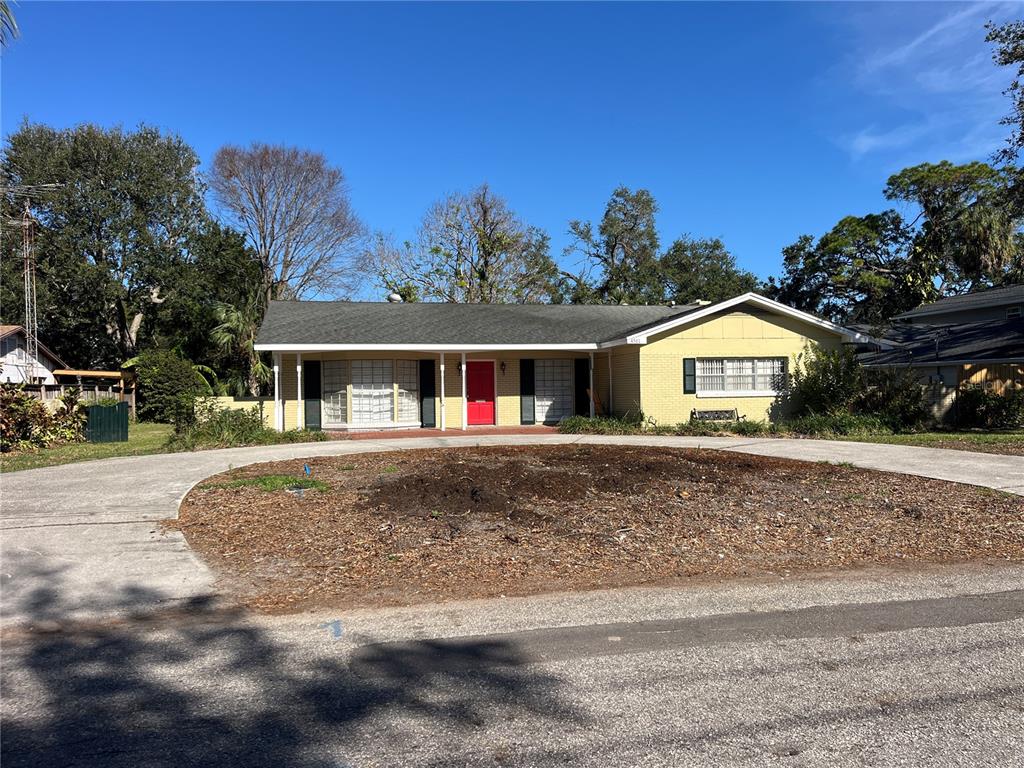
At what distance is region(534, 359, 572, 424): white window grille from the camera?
21.3 m

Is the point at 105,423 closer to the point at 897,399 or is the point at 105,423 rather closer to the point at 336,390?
the point at 336,390

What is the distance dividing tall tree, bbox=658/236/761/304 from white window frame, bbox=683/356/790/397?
2388 cm

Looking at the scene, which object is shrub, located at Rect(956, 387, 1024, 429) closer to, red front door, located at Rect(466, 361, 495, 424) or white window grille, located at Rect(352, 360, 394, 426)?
red front door, located at Rect(466, 361, 495, 424)

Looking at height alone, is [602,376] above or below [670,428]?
above

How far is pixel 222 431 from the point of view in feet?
53.4

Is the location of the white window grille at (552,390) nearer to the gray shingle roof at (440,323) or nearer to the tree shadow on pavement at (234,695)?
the gray shingle roof at (440,323)

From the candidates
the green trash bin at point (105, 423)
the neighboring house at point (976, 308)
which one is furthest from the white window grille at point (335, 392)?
the neighboring house at point (976, 308)

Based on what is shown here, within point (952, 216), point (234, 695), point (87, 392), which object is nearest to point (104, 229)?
point (87, 392)

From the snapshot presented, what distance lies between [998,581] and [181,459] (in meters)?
12.9

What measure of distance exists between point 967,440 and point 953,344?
28.6ft

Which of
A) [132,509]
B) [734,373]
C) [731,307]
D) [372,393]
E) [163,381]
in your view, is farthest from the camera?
[163,381]

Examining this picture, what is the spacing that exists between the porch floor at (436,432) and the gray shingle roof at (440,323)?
2.52 metres

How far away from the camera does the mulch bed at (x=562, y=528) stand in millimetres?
5914

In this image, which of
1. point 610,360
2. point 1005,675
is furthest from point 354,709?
point 610,360
